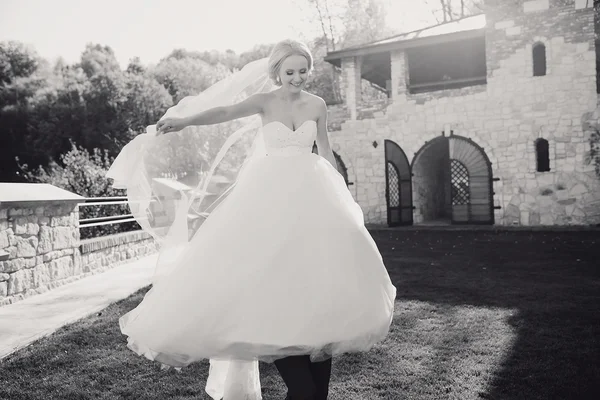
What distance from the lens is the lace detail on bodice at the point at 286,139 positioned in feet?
9.21

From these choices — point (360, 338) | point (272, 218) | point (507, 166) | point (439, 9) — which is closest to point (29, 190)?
point (272, 218)

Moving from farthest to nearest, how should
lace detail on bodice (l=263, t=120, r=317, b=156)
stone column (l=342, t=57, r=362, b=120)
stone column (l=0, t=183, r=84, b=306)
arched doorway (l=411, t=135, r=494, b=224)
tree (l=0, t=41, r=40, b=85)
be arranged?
tree (l=0, t=41, r=40, b=85), stone column (l=342, t=57, r=362, b=120), arched doorway (l=411, t=135, r=494, b=224), stone column (l=0, t=183, r=84, b=306), lace detail on bodice (l=263, t=120, r=317, b=156)

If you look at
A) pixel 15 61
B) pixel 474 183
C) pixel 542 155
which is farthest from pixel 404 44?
pixel 15 61

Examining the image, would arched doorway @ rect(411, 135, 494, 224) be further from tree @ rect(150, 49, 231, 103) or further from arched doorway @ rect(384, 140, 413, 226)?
tree @ rect(150, 49, 231, 103)

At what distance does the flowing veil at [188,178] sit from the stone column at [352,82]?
1393 cm

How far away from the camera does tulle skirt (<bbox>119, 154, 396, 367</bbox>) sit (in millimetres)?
2150

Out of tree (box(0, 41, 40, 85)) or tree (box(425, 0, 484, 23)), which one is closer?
tree (box(425, 0, 484, 23))

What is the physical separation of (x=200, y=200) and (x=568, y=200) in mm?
13923

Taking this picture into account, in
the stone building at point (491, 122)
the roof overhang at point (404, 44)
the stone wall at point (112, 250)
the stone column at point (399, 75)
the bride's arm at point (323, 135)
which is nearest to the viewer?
the bride's arm at point (323, 135)

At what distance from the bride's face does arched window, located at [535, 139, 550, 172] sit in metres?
13.9

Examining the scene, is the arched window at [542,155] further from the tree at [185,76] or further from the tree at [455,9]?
the tree at [185,76]

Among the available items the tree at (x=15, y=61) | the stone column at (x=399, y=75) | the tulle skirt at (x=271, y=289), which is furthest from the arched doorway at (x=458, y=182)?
the tree at (x=15, y=61)

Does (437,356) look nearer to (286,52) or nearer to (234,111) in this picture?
(234,111)

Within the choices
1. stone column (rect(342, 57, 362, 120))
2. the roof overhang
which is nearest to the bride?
the roof overhang
